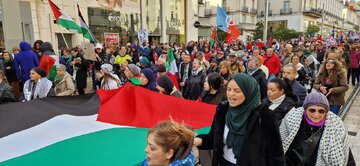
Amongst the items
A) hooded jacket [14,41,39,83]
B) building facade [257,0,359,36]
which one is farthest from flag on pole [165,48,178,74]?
building facade [257,0,359,36]

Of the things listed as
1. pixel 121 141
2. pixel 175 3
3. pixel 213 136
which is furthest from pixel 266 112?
pixel 175 3

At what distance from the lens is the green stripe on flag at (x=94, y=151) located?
Result: 3.06m

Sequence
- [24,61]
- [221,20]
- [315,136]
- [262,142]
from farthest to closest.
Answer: [221,20], [24,61], [315,136], [262,142]

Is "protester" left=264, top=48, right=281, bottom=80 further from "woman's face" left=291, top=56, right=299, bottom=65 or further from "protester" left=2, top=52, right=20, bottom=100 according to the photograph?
"protester" left=2, top=52, right=20, bottom=100

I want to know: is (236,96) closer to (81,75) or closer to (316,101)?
(316,101)

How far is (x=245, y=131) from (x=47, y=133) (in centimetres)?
242

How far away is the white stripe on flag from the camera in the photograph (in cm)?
334

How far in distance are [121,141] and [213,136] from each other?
1184 millimetres

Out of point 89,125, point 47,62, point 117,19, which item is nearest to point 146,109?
point 89,125

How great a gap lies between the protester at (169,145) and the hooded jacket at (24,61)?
688cm

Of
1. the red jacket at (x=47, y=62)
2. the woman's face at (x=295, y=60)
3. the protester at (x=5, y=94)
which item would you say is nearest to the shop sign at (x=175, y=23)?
the red jacket at (x=47, y=62)

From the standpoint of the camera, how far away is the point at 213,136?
9.00 feet

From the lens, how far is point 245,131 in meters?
2.41

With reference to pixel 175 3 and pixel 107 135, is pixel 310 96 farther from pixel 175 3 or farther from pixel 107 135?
pixel 175 3
